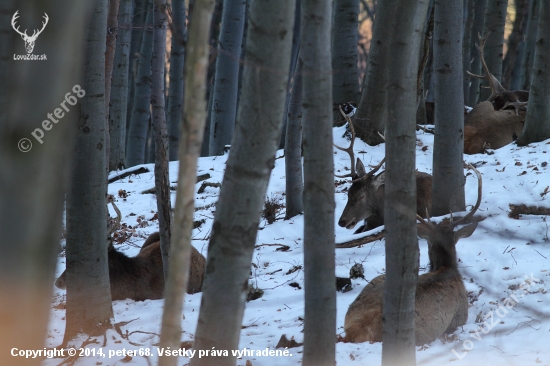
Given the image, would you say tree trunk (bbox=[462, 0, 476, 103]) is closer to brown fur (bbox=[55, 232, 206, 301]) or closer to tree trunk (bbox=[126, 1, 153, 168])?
tree trunk (bbox=[126, 1, 153, 168])

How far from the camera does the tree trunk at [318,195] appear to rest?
3098 millimetres

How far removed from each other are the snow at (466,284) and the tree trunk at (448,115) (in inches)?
17.3

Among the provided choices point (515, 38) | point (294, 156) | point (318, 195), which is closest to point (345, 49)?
point (294, 156)

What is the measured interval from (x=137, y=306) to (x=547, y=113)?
649 cm

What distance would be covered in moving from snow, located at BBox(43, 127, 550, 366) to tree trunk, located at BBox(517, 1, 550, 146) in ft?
0.79

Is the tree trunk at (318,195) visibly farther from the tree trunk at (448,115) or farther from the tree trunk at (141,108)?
the tree trunk at (141,108)

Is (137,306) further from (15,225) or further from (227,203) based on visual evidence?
(227,203)

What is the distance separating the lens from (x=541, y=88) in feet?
27.6

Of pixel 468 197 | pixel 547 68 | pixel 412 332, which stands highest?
pixel 547 68

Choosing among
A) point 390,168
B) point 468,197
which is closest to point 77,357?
point 390,168

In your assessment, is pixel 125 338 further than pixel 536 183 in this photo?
No

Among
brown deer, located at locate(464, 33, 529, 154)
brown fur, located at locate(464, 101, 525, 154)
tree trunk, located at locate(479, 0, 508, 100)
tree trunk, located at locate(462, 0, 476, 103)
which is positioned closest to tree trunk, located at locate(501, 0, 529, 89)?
tree trunk, located at locate(462, 0, 476, 103)

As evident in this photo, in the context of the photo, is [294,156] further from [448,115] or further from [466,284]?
[466,284]

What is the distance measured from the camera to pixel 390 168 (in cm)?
354
